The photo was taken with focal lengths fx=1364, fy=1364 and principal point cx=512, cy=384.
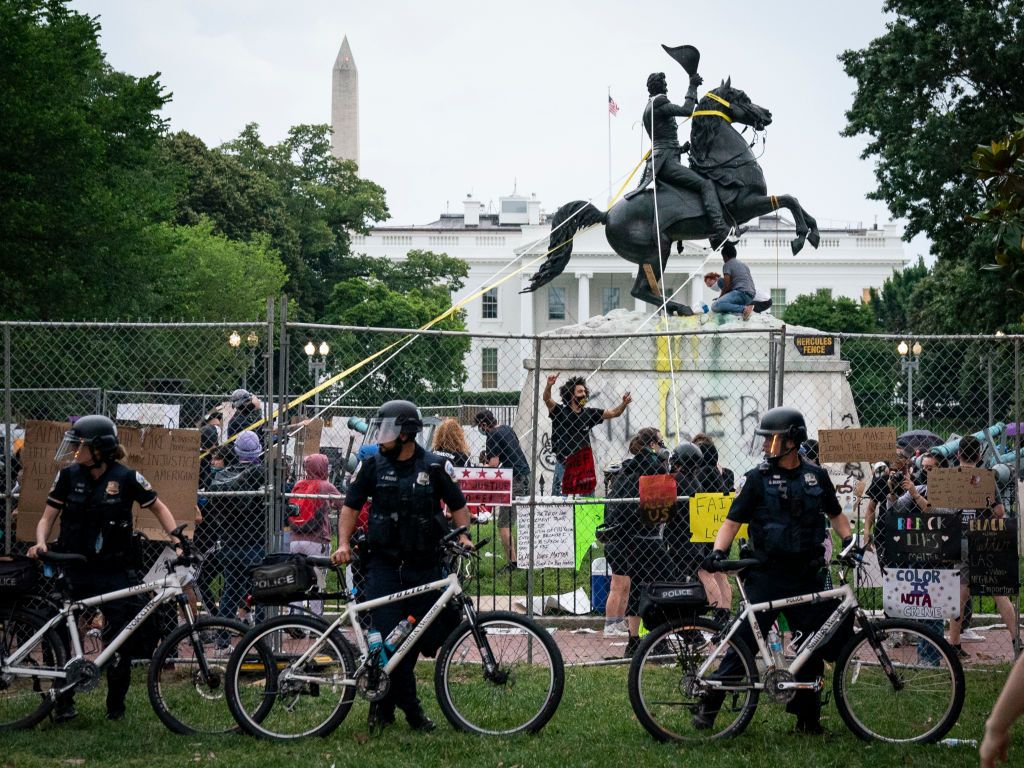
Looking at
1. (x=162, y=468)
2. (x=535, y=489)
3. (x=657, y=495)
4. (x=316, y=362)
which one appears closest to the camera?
(x=162, y=468)

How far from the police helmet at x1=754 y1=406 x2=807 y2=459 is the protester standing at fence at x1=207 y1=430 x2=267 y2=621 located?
12.7 feet

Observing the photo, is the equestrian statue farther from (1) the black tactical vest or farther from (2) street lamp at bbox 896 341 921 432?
(1) the black tactical vest

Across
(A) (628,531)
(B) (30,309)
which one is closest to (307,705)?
(A) (628,531)

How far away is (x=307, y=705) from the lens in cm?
738

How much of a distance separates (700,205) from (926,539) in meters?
10.3

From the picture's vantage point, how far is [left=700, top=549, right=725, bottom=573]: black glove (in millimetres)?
7191

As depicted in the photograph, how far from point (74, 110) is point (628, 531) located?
67.0 feet

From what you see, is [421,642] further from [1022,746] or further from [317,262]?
[317,262]

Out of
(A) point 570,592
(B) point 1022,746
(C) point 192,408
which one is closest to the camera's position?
(B) point 1022,746

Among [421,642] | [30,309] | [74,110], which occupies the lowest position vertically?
[421,642]

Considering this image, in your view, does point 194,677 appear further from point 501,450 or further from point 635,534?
point 501,450

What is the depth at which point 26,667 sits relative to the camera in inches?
299

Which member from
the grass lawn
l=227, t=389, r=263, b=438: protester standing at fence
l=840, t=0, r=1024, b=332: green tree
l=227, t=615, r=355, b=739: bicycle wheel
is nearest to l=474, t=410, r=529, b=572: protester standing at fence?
l=227, t=389, r=263, b=438: protester standing at fence

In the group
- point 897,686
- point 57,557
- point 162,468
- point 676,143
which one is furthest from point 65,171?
point 897,686
